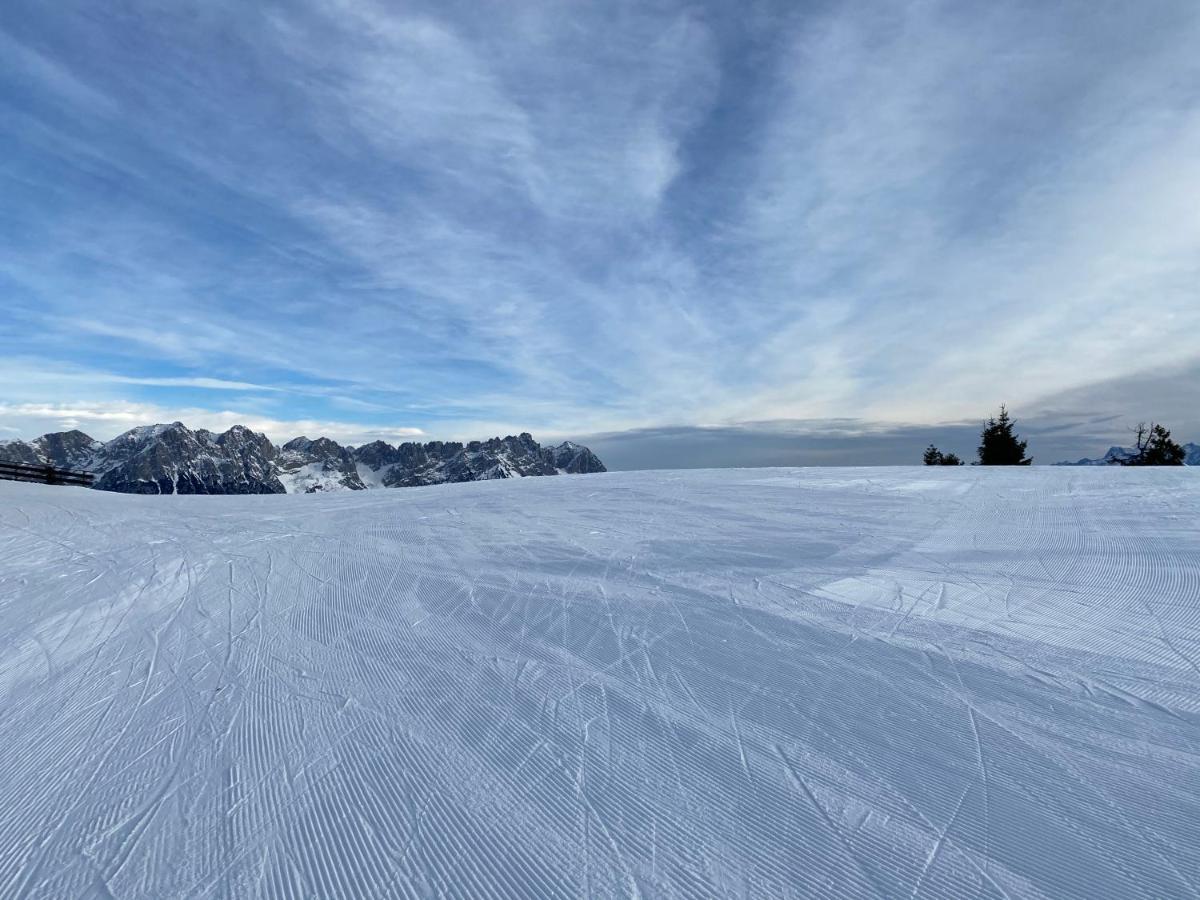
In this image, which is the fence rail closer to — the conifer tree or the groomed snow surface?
the groomed snow surface

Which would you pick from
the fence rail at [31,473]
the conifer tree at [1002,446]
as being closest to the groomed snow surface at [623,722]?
the fence rail at [31,473]

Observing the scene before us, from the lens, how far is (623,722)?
3.32 m

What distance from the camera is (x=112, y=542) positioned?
350 inches

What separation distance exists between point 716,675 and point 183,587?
6.14m

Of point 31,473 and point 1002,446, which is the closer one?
point 31,473

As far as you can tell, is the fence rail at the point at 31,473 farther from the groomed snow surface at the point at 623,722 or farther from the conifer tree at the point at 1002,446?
the conifer tree at the point at 1002,446

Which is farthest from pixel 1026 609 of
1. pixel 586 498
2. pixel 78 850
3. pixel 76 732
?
pixel 586 498

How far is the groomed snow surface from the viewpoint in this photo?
239cm

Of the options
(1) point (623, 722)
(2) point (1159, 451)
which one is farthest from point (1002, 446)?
(1) point (623, 722)

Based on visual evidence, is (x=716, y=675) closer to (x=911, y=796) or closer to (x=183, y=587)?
(x=911, y=796)

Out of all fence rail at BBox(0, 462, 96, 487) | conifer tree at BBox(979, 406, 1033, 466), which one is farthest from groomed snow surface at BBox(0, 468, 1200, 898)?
conifer tree at BBox(979, 406, 1033, 466)

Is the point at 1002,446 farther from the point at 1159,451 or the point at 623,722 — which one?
the point at 623,722

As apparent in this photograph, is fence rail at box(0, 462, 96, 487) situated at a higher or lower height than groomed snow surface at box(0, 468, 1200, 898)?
higher

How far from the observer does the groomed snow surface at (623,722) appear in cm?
239
